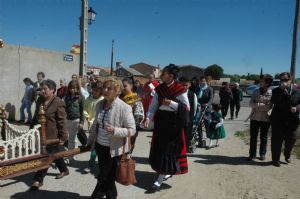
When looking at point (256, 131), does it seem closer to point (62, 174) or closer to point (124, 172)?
point (124, 172)

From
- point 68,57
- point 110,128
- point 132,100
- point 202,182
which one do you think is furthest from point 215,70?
point 110,128

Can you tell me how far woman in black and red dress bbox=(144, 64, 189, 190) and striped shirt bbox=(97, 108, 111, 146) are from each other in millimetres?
1141

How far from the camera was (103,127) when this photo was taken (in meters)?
3.97

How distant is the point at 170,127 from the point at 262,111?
2.68 meters

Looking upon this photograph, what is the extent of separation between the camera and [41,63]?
11352 mm

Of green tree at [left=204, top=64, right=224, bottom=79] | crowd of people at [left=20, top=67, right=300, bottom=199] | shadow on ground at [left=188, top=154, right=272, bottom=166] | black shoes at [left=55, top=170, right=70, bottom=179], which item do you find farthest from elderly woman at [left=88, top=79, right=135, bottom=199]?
green tree at [left=204, top=64, right=224, bottom=79]

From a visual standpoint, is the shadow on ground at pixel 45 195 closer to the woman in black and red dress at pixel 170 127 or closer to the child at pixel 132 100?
the woman in black and red dress at pixel 170 127

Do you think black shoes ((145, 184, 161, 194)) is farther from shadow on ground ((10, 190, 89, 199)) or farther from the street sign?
the street sign

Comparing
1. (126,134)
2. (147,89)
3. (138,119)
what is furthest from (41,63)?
(126,134)

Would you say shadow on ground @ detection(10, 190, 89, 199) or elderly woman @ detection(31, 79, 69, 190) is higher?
elderly woman @ detection(31, 79, 69, 190)

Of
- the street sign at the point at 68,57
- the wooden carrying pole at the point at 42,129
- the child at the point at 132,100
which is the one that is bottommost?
the wooden carrying pole at the point at 42,129

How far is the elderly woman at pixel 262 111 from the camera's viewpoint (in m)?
6.66

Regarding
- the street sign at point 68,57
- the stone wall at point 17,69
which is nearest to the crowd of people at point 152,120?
the stone wall at point 17,69

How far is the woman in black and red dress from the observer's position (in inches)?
193
